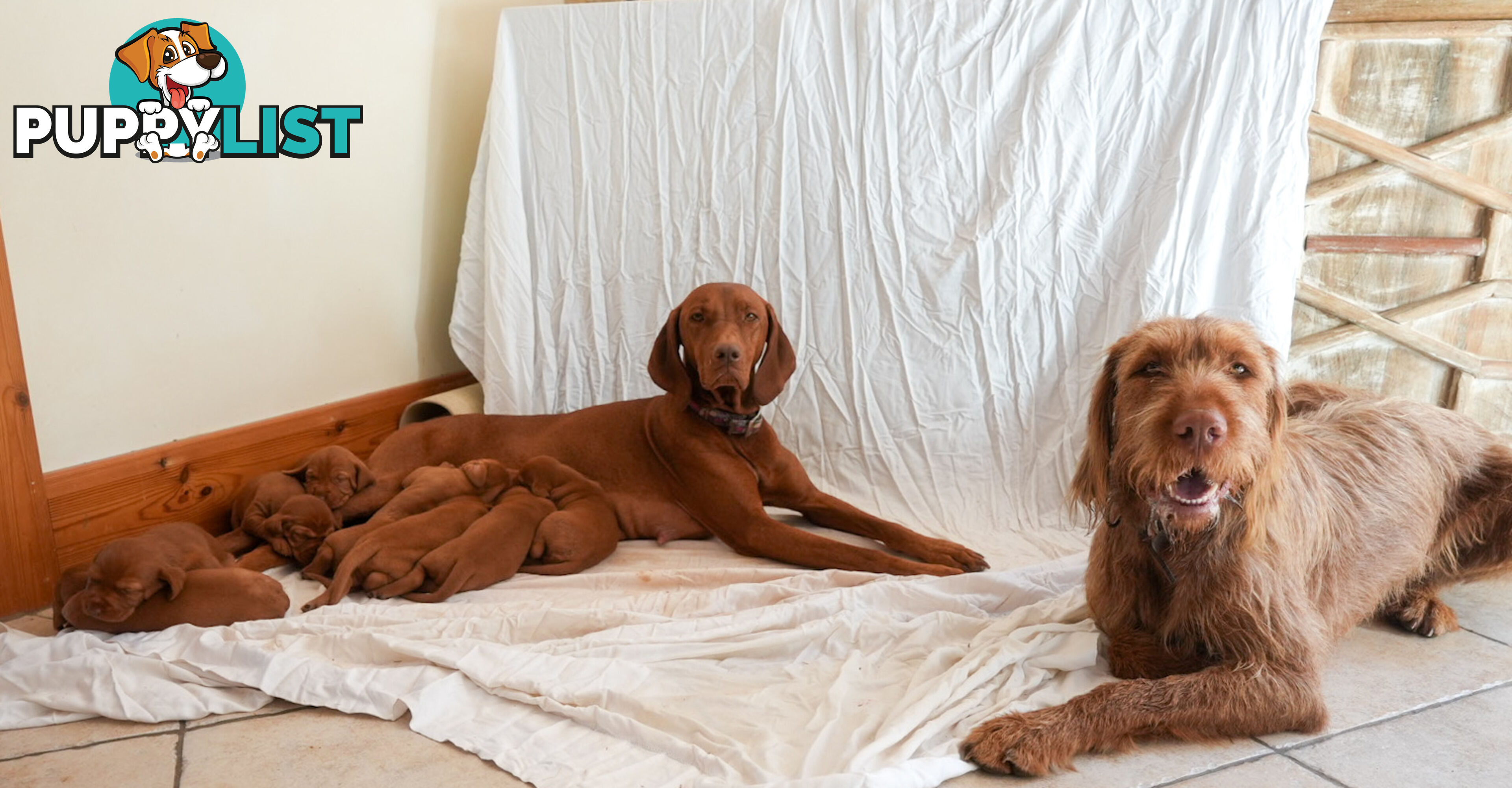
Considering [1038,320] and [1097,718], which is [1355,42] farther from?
[1097,718]

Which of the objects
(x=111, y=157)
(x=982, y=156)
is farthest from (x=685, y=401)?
→ (x=111, y=157)

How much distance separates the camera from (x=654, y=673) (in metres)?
2.41

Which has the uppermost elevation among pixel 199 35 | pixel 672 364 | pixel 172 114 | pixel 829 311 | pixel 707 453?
pixel 199 35

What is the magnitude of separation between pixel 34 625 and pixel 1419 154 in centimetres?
404

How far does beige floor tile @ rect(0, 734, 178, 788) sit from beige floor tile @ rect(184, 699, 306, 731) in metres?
0.06

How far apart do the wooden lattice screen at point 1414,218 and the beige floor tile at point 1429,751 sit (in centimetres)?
155

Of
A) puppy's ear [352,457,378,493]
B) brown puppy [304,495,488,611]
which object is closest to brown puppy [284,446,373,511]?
puppy's ear [352,457,378,493]

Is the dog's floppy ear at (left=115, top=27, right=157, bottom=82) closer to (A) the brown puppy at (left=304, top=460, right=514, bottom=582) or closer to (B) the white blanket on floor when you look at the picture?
(A) the brown puppy at (left=304, top=460, right=514, bottom=582)

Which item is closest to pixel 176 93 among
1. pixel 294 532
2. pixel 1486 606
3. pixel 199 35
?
pixel 199 35

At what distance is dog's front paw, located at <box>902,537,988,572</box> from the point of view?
2988 mm

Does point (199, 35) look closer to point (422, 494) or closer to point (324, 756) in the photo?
point (422, 494)

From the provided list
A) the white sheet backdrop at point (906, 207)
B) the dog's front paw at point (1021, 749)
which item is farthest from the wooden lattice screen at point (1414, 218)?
the dog's front paw at point (1021, 749)

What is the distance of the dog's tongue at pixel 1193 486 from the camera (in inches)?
79.6

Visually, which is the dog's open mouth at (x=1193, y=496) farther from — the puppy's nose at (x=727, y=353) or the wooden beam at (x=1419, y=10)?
the wooden beam at (x=1419, y=10)
